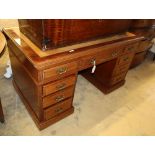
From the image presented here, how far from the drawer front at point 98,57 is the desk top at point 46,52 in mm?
67

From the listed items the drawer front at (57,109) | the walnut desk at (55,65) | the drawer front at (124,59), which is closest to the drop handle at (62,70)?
the walnut desk at (55,65)

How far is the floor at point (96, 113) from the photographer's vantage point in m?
1.60

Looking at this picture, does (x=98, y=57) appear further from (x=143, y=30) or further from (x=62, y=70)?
(x=143, y=30)

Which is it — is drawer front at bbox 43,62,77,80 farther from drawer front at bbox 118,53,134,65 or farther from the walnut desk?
drawer front at bbox 118,53,134,65

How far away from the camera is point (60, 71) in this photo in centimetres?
127

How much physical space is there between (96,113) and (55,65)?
0.90 m

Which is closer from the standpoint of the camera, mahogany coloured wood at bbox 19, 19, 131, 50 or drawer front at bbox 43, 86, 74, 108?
mahogany coloured wood at bbox 19, 19, 131, 50

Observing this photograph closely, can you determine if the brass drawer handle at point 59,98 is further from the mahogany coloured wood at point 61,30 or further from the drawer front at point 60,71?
the mahogany coloured wood at point 61,30

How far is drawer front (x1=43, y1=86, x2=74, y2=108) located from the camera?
140 cm

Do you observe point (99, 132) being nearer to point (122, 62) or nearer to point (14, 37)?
point (122, 62)

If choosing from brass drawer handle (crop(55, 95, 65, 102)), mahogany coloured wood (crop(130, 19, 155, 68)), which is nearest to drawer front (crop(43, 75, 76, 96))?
brass drawer handle (crop(55, 95, 65, 102))

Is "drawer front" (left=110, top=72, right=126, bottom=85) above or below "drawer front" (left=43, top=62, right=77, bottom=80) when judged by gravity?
below
